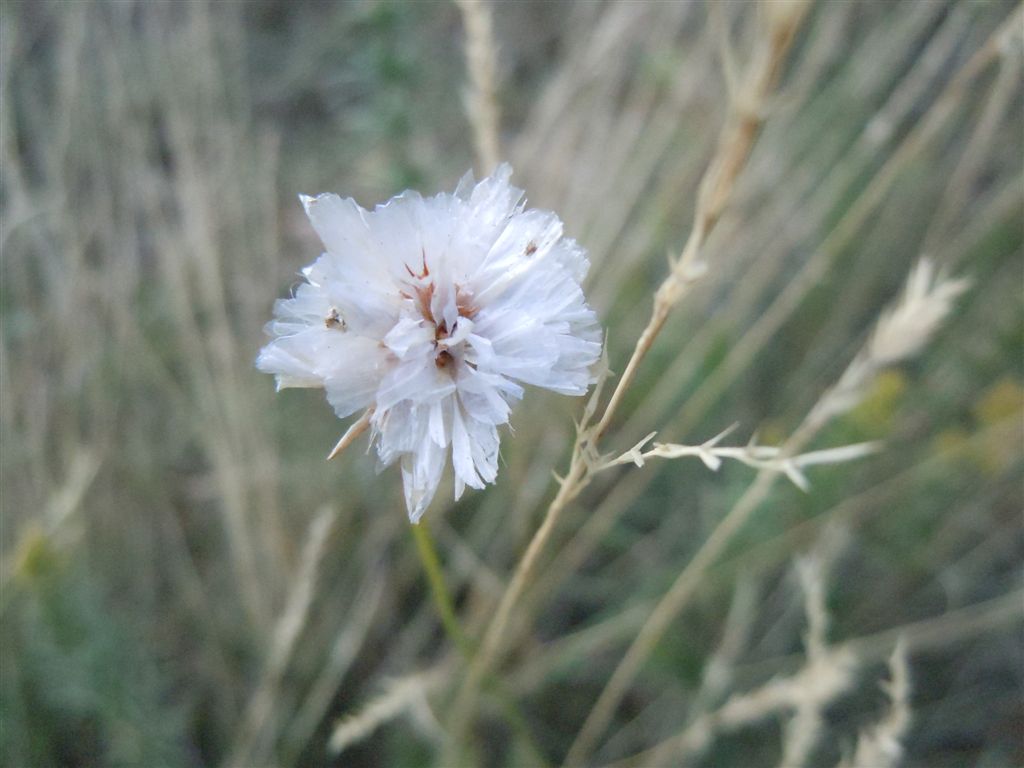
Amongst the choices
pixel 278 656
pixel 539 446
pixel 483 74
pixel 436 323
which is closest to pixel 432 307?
pixel 436 323

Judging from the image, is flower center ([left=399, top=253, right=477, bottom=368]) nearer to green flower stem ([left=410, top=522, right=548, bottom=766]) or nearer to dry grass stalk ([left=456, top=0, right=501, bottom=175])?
green flower stem ([left=410, top=522, right=548, bottom=766])

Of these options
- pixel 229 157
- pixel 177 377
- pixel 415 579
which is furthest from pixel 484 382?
pixel 177 377

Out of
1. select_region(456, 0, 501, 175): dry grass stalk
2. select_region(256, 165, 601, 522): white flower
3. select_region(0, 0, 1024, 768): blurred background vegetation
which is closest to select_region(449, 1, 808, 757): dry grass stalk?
select_region(256, 165, 601, 522): white flower

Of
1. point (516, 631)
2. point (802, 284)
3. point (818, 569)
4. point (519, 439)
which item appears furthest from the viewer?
A: point (519, 439)

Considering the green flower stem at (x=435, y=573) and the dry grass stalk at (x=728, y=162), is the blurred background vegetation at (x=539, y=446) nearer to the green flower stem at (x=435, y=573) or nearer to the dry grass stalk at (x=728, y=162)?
the green flower stem at (x=435, y=573)

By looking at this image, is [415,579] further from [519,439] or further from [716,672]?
[716,672]

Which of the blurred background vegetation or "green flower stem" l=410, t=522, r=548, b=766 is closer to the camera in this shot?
"green flower stem" l=410, t=522, r=548, b=766
